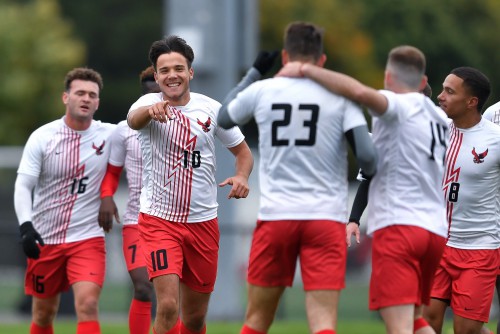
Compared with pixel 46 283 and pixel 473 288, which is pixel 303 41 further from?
pixel 46 283

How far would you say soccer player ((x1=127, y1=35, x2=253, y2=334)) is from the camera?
9.85 m

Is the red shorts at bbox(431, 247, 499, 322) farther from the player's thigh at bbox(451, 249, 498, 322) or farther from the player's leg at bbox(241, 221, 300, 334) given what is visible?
the player's leg at bbox(241, 221, 300, 334)

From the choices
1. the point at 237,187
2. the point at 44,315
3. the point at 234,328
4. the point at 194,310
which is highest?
the point at 237,187

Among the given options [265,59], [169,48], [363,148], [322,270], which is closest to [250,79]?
[265,59]

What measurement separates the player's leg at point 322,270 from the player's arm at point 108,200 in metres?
3.02

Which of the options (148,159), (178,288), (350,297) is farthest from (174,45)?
(350,297)

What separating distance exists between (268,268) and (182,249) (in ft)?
4.75

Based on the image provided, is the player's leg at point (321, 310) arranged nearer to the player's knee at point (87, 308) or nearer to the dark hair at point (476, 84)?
the dark hair at point (476, 84)

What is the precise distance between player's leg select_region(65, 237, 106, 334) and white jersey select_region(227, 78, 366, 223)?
106 inches

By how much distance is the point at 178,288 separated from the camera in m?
9.74

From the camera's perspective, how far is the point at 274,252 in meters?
8.66

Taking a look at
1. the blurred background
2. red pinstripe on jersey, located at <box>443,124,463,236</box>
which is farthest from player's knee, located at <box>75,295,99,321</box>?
the blurred background

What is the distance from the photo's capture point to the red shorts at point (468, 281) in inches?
404

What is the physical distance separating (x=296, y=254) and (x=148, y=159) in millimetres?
1827
